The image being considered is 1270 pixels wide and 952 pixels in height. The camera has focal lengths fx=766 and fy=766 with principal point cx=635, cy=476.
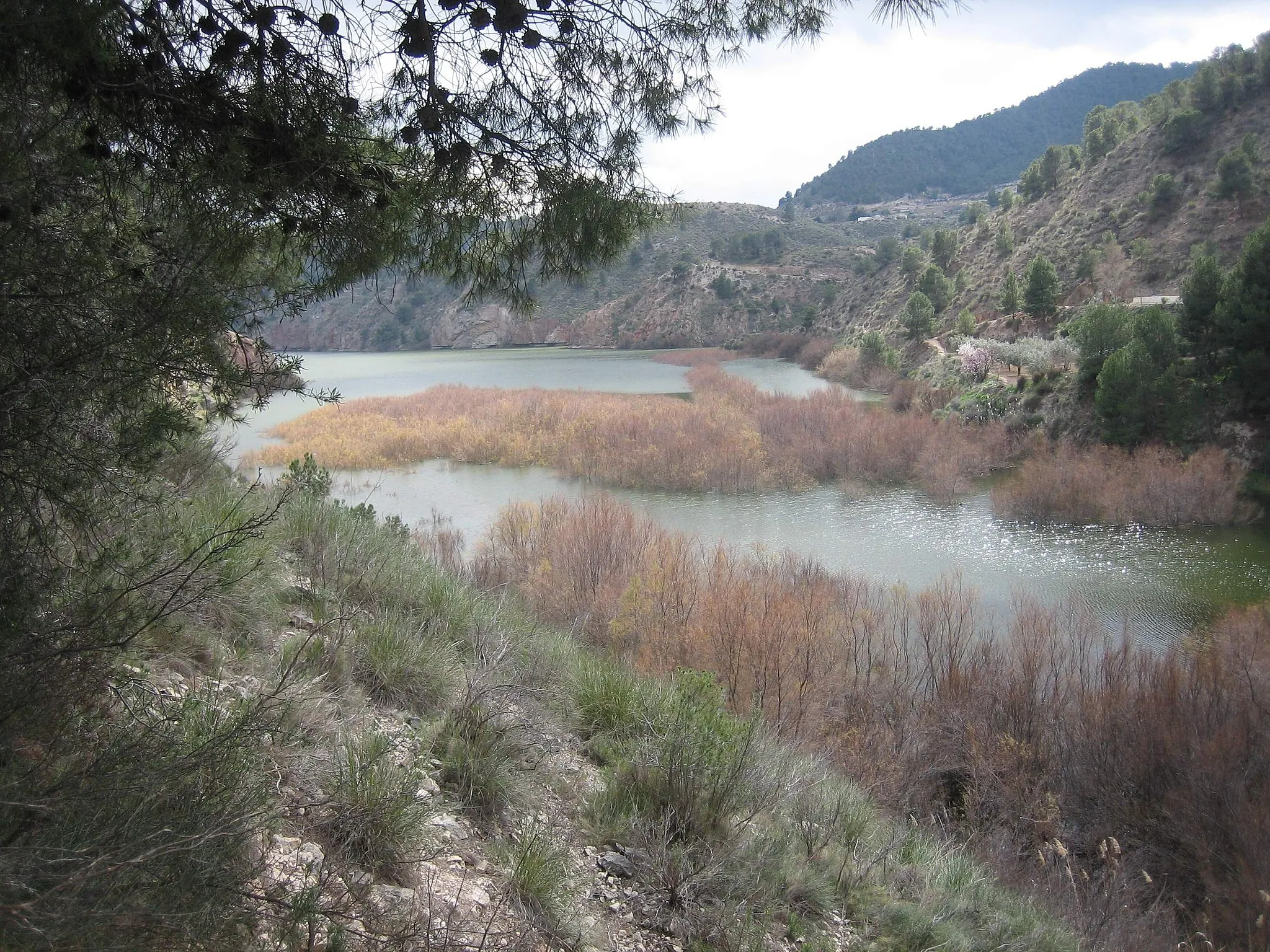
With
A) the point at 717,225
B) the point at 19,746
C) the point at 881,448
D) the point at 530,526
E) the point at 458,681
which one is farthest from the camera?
the point at 717,225

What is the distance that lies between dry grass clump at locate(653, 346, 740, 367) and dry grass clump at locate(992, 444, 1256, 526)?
30123 mm

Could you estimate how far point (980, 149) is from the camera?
15525cm

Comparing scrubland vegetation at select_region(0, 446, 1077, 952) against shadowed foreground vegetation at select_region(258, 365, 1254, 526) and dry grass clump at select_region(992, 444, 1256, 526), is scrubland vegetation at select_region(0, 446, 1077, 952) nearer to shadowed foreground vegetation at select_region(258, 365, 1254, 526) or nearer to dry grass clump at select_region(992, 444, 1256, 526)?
dry grass clump at select_region(992, 444, 1256, 526)

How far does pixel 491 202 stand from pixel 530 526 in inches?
460

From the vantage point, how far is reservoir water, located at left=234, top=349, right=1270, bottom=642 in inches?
534

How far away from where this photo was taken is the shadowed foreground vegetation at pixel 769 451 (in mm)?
17594

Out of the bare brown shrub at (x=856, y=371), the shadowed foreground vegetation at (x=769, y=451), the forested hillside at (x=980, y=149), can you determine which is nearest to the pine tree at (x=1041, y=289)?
the bare brown shrub at (x=856, y=371)

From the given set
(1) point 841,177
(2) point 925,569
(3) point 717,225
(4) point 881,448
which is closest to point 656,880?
(2) point 925,569

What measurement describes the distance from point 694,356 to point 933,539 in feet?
126

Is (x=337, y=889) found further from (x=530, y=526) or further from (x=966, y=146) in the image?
(x=966, y=146)

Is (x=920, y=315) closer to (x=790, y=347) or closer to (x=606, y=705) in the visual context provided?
(x=790, y=347)

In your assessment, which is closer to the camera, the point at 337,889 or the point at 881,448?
the point at 337,889

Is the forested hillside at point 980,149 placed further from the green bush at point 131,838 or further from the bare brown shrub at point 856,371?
the green bush at point 131,838

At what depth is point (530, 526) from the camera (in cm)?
1478
